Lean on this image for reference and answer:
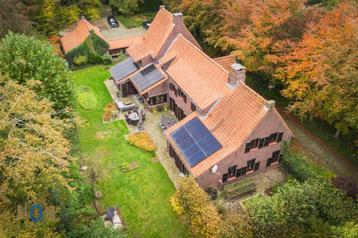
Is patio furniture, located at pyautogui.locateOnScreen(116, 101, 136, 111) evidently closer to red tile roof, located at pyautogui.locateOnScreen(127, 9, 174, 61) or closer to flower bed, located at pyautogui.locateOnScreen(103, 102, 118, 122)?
flower bed, located at pyautogui.locateOnScreen(103, 102, 118, 122)

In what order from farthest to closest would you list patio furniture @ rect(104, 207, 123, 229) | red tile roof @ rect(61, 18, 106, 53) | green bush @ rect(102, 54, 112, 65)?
green bush @ rect(102, 54, 112, 65), red tile roof @ rect(61, 18, 106, 53), patio furniture @ rect(104, 207, 123, 229)

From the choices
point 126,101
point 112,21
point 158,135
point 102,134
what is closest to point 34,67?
point 102,134

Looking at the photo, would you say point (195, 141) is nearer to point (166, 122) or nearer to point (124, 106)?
point (166, 122)

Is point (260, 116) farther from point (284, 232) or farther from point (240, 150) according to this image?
point (284, 232)

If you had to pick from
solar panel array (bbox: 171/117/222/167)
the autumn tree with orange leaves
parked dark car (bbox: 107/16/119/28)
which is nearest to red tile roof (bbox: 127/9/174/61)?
solar panel array (bbox: 171/117/222/167)
